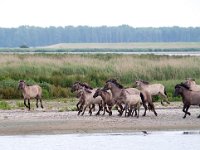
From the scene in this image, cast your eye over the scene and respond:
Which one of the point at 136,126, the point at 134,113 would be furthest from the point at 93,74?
the point at 136,126

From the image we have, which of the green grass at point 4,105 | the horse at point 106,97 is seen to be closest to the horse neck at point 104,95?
the horse at point 106,97

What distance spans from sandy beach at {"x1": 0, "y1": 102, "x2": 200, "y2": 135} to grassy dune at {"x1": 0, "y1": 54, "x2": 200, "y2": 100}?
5.85 metres

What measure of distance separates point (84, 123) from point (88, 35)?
515ft

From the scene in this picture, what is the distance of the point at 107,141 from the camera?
20.1 metres

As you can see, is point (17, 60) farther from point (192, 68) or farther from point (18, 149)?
point (18, 149)

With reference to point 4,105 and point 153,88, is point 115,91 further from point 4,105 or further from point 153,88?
point 4,105

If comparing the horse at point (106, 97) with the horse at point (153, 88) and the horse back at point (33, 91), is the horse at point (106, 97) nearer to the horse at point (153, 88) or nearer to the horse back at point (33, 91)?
the horse at point (153, 88)

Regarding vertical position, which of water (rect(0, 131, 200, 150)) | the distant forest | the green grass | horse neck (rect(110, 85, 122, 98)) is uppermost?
horse neck (rect(110, 85, 122, 98))

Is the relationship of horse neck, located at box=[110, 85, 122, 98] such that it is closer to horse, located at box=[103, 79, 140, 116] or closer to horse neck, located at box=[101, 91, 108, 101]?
horse, located at box=[103, 79, 140, 116]

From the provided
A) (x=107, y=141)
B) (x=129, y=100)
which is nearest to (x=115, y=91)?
(x=129, y=100)

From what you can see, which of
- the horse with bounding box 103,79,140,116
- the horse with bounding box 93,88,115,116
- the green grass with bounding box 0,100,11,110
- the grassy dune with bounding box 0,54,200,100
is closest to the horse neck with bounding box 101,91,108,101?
the horse with bounding box 93,88,115,116

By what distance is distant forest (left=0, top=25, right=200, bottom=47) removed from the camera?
6831 inches

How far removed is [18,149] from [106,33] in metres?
163

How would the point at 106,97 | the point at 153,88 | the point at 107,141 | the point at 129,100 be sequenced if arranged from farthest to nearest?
the point at 153,88 → the point at 106,97 → the point at 129,100 → the point at 107,141
